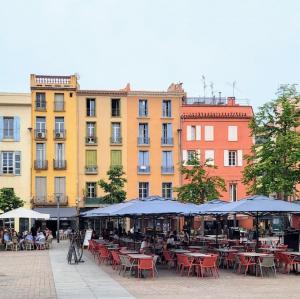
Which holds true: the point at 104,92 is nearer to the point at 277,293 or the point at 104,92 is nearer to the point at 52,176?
the point at 52,176

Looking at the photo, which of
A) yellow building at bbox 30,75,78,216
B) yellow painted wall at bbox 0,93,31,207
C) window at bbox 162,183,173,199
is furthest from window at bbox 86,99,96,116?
window at bbox 162,183,173,199

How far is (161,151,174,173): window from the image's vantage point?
57.1 metres

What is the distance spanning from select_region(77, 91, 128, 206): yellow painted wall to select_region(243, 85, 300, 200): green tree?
22552mm

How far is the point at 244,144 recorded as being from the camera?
189 feet

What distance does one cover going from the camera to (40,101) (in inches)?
2201

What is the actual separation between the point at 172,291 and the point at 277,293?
2.52 meters

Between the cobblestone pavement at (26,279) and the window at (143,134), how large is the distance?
98.8 feet

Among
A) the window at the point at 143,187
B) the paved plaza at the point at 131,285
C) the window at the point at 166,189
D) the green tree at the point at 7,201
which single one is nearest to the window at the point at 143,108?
the window at the point at 143,187

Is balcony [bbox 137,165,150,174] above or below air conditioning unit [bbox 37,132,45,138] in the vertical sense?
below

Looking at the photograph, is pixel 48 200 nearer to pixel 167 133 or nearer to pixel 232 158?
pixel 167 133

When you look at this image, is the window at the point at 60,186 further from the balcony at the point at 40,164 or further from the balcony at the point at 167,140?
the balcony at the point at 167,140

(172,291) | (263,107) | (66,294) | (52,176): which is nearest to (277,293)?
(172,291)

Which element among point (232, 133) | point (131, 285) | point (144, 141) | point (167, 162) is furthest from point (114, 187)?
point (131, 285)

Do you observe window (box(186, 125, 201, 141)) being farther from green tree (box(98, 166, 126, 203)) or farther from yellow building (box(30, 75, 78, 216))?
yellow building (box(30, 75, 78, 216))
